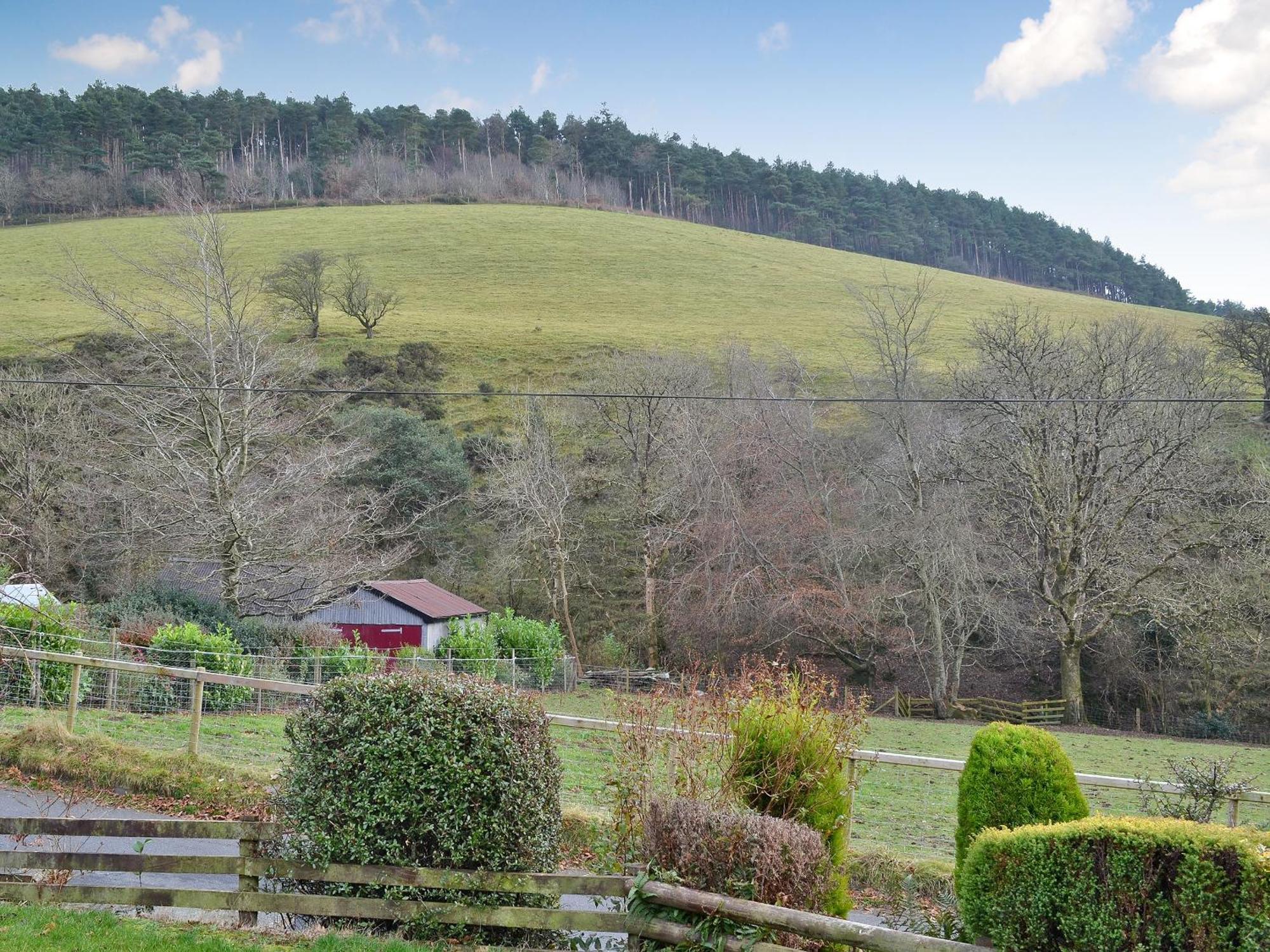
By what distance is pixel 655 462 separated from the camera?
37.7m

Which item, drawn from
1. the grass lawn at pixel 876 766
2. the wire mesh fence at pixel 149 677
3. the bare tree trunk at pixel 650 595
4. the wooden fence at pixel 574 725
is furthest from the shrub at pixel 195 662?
the bare tree trunk at pixel 650 595

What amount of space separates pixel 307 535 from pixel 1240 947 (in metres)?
23.6

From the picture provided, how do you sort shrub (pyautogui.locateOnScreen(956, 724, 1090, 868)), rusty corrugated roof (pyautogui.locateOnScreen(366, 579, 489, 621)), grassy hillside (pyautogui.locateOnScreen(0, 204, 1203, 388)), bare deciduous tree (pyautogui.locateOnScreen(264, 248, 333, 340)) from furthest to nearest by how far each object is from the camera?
bare deciduous tree (pyautogui.locateOnScreen(264, 248, 333, 340)) → grassy hillside (pyautogui.locateOnScreen(0, 204, 1203, 388)) → rusty corrugated roof (pyautogui.locateOnScreen(366, 579, 489, 621)) → shrub (pyautogui.locateOnScreen(956, 724, 1090, 868))

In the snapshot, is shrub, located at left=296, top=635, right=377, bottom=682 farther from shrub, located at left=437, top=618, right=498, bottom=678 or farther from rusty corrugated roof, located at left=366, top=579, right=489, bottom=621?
rusty corrugated roof, located at left=366, top=579, right=489, bottom=621

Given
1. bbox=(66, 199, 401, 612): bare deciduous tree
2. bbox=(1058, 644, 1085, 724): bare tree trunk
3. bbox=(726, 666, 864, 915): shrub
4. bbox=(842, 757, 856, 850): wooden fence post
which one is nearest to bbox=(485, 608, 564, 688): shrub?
bbox=(66, 199, 401, 612): bare deciduous tree

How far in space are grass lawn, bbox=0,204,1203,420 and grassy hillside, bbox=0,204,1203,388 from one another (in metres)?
0.19

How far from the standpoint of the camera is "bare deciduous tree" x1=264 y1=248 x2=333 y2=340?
2315 inches

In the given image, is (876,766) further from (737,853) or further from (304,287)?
(304,287)

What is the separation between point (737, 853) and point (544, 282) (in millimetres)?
70228

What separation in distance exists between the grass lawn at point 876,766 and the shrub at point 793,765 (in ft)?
3.99

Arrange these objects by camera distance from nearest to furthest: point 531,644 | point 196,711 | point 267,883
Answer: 1. point 267,883
2. point 196,711
3. point 531,644

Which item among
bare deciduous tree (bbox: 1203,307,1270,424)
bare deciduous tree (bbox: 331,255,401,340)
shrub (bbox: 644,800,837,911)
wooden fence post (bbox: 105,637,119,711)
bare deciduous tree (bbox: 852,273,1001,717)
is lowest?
wooden fence post (bbox: 105,637,119,711)

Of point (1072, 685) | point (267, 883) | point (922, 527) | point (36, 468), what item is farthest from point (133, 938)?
point (36, 468)

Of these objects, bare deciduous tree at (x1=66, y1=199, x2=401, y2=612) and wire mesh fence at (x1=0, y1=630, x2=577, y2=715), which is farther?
bare deciduous tree at (x1=66, y1=199, x2=401, y2=612)
